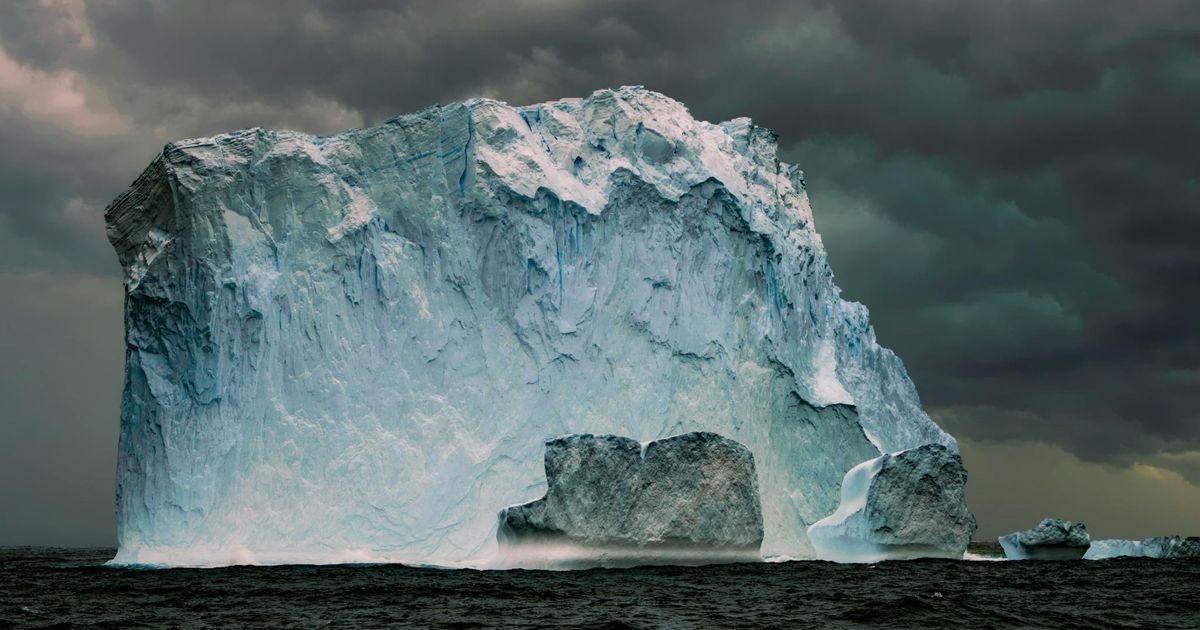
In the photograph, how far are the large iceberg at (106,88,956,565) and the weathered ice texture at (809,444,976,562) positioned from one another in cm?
205

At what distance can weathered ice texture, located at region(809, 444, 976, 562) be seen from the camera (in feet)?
71.9

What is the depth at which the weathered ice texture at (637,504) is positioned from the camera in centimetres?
1978

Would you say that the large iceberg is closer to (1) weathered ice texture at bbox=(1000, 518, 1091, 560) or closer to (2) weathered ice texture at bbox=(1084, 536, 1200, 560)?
(1) weathered ice texture at bbox=(1000, 518, 1091, 560)

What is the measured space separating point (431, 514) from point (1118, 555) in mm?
16250

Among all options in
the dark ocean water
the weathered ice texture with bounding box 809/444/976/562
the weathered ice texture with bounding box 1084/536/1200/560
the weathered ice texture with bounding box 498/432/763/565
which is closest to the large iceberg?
the dark ocean water

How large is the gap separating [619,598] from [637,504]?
4.84 m

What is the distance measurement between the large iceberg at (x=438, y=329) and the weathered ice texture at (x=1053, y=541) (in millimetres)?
3704

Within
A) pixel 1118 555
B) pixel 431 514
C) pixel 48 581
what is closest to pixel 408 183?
pixel 431 514

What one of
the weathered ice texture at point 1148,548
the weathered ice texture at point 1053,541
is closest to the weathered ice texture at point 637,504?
the weathered ice texture at point 1053,541

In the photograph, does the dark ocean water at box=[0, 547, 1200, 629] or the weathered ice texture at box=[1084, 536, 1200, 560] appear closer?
the dark ocean water at box=[0, 547, 1200, 629]

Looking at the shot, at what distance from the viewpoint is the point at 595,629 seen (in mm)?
12297

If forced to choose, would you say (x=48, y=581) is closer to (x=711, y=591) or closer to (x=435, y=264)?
(x=435, y=264)

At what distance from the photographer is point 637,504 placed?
66.1 ft

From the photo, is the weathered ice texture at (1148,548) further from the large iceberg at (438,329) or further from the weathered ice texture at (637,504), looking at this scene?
the weathered ice texture at (637,504)
